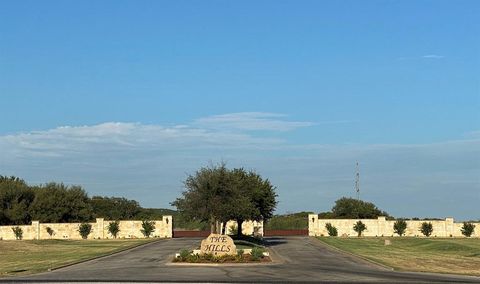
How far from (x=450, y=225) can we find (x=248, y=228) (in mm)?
25839

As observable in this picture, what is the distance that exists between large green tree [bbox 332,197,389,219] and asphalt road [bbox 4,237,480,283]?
55.9 m

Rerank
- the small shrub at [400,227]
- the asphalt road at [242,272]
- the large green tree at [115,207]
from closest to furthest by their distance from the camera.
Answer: the asphalt road at [242,272] < the small shrub at [400,227] < the large green tree at [115,207]

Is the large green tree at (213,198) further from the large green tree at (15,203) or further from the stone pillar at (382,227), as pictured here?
A: the large green tree at (15,203)

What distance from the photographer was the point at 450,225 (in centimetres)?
8888

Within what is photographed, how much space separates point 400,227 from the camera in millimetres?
88562

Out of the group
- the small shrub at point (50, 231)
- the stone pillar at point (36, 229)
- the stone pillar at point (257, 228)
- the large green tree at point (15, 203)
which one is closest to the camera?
the stone pillar at point (36, 229)

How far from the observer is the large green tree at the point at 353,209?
350 ft

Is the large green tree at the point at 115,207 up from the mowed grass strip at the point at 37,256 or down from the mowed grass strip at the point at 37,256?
up

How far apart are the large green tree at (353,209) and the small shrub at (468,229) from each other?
19595 mm

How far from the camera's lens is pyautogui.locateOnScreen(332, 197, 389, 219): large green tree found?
106806 mm

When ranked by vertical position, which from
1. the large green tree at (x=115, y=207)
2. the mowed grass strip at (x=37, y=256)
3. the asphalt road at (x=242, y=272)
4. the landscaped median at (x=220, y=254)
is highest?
the large green tree at (x=115, y=207)

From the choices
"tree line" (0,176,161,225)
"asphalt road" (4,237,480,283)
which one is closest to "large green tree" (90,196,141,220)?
"tree line" (0,176,161,225)

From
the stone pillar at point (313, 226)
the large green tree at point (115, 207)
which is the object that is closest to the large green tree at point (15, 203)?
the large green tree at point (115, 207)

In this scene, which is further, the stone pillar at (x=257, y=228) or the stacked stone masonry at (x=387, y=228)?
the stacked stone masonry at (x=387, y=228)
